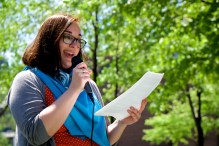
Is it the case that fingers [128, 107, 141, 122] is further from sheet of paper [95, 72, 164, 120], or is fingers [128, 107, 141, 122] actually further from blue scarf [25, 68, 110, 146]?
blue scarf [25, 68, 110, 146]

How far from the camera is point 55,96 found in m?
2.28

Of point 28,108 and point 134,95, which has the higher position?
point 28,108

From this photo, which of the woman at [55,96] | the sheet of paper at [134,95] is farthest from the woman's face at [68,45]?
the sheet of paper at [134,95]

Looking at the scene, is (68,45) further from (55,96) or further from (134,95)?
(134,95)

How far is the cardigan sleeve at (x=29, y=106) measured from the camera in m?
2.10

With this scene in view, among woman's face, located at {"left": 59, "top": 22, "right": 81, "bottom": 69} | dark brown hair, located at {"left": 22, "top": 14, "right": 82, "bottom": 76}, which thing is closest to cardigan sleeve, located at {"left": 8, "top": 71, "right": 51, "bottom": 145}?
dark brown hair, located at {"left": 22, "top": 14, "right": 82, "bottom": 76}

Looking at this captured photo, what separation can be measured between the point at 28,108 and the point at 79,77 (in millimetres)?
A: 322

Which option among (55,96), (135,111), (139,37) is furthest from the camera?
(139,37)

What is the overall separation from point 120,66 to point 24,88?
12.4 metres

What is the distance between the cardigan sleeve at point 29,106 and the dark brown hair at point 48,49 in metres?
0.11

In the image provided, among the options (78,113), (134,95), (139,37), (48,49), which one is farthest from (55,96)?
(139,37)

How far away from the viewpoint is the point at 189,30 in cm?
913

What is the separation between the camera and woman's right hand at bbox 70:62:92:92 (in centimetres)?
211

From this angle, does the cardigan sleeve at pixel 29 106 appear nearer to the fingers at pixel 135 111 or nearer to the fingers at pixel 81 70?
the fingers at pixel 81 70
